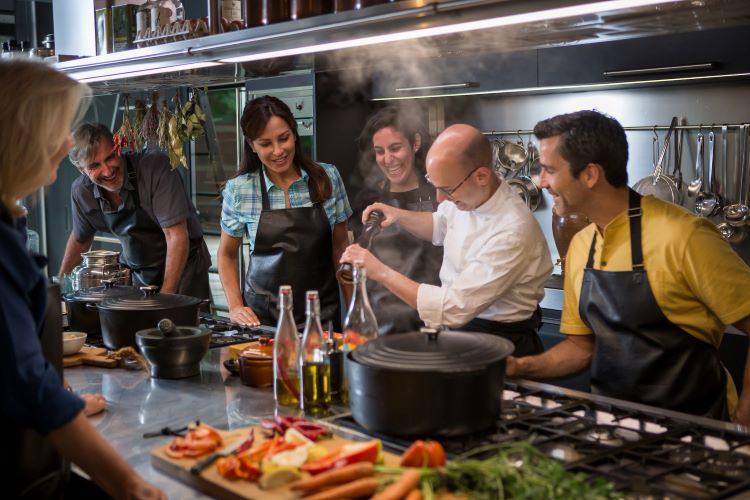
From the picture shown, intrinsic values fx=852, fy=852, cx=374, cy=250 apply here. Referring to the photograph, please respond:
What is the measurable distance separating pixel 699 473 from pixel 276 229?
243 centimetres

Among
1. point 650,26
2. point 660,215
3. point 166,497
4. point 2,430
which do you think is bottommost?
point 166,497

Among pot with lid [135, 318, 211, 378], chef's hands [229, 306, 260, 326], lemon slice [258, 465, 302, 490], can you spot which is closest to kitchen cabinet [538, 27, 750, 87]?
chef's hands [229, 306, 260, 326]

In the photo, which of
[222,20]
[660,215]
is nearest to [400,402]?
[660,215]

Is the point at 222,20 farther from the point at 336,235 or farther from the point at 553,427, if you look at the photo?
the point at 553,427

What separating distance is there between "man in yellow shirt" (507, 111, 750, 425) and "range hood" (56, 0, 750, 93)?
14.5 inches

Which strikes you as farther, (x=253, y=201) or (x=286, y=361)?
(x=253, y=201)

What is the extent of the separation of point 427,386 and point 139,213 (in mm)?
3057

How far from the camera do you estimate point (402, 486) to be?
5.18ft

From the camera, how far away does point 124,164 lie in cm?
439

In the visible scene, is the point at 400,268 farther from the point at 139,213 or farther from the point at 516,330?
the point at 139,213

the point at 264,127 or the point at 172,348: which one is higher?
the point at 264,127

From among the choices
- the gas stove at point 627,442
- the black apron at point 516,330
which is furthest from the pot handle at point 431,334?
the black apron at point 516,330

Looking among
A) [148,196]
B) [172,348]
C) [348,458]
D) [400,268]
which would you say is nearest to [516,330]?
[400,268]

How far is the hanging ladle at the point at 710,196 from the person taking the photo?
13.5 feet
